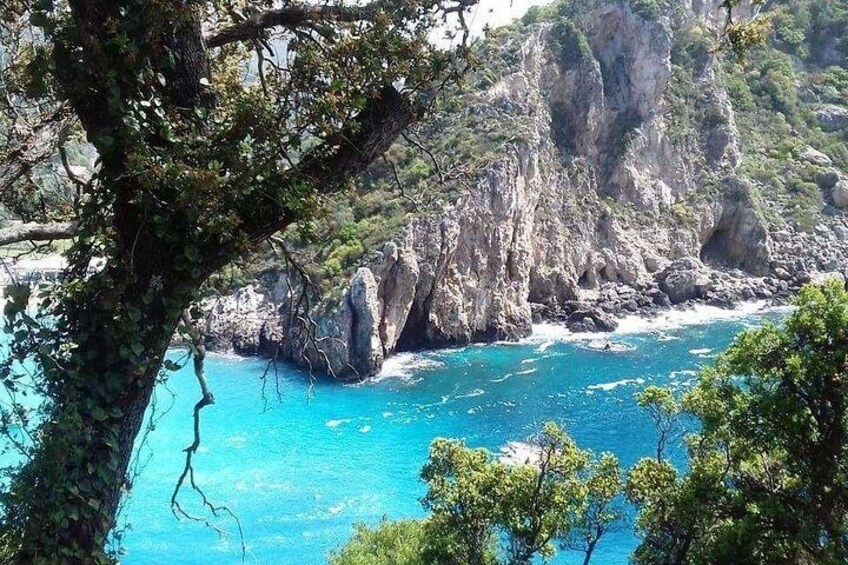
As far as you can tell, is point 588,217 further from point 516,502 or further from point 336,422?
point 516,502

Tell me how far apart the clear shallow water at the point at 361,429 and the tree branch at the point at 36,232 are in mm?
13924

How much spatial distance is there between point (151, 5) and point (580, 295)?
48930 mm

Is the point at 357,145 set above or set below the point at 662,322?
above

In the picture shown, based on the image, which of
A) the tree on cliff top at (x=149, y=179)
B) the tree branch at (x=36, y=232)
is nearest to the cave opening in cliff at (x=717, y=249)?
the tree on cliff top at (x=149, y=179)

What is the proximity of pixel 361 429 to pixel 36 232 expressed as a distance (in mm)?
26890

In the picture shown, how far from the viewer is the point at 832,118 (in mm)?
67938

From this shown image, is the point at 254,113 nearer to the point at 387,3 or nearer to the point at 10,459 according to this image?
the point at 387,3

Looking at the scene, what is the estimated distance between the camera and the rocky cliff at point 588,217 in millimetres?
42031

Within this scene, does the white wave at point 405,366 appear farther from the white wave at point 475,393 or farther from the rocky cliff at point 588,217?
the white wave at point 475,393

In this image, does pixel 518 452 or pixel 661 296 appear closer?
pixel 518 452

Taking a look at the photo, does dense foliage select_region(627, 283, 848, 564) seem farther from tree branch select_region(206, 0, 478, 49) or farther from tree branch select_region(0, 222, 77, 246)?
tree branch select_region(0, 222, 77, 246)

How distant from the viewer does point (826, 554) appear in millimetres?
8297

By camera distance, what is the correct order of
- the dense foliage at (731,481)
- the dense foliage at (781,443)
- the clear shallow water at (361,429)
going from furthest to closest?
the clear shallow water at (361,429) → the dense foliage at (731,481) → the dense foliage at (781,443)

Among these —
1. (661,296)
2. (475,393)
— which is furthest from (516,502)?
(661,296)
